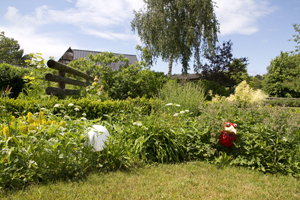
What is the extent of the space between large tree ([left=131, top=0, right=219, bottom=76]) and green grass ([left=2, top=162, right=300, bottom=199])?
1284 cm

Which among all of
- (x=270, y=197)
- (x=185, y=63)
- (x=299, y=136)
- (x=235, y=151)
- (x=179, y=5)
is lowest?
(x=270, y=197)

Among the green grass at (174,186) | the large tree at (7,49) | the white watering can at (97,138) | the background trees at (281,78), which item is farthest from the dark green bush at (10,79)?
the background trees at (281,78)

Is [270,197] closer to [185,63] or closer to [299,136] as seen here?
[299,136]

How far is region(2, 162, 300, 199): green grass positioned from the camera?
6.89 feet

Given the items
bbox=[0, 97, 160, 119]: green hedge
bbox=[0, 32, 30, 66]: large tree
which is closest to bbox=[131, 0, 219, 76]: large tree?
bbox=[0, 32, 30, 66]: large tree

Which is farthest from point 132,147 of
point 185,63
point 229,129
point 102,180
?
point 185,63

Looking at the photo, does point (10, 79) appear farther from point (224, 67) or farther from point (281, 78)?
point (281, 78)

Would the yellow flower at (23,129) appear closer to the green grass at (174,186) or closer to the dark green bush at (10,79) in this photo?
the green grass at (174,186)

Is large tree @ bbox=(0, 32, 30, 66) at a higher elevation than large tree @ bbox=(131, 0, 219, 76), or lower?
lower

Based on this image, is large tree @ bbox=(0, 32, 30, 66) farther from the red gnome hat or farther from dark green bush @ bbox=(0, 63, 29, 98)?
the red gnome hat

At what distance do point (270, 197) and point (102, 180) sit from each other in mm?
2002

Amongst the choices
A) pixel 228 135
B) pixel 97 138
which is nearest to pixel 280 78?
pixel 228 135

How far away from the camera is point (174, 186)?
2348 millimetres

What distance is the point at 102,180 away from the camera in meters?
2.42
